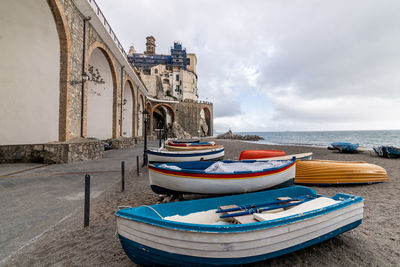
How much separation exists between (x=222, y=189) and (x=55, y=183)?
5442 millimetres

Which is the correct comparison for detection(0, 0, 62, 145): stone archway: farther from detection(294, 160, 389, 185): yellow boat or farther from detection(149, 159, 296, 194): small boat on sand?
detection(294, 160, 389, 185): yellow boat

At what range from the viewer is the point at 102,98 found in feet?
49.3

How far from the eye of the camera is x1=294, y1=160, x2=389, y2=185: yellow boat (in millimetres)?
6129

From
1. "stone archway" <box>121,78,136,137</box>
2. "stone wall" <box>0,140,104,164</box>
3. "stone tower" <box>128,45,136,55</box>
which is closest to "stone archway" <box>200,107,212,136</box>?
"stone archway" <box>121,78,136,137</box>

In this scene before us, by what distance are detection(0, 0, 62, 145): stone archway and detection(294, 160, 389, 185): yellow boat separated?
11144 mm

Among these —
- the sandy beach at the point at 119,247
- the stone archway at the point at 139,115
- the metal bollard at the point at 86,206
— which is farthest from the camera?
Result: the stone archway at the point at 139,115

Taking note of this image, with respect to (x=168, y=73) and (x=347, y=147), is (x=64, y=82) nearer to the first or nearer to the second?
(x=347, y=147)

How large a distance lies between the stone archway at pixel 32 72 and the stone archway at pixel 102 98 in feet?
17.5

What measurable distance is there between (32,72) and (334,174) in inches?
547

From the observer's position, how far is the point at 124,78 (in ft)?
57.9

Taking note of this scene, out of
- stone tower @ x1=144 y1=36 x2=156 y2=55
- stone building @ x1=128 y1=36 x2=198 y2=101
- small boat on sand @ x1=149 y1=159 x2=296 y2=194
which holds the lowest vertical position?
small boat on sand @ x1=149 y1=159 x2=296 y2=194

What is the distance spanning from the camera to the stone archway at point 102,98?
553 inches

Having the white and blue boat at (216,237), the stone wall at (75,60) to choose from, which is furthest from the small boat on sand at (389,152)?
the stone wall at (75,60)

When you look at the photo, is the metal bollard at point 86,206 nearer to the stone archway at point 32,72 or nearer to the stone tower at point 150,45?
the stone archway at point 32,72
